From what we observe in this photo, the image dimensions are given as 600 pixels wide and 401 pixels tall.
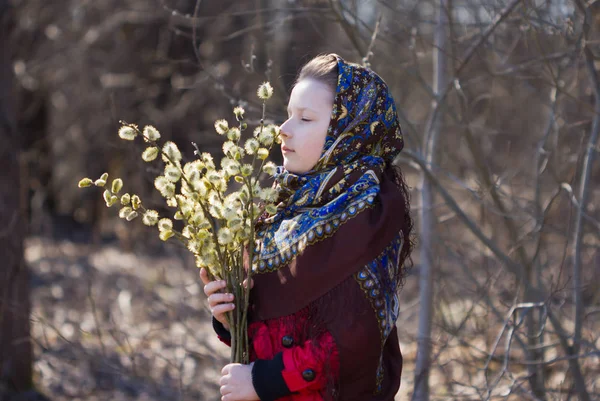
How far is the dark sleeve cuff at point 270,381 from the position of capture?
1824mm

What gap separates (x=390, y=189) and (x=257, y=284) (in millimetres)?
447

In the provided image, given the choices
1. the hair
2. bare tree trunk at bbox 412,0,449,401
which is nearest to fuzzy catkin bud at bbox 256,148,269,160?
the hair

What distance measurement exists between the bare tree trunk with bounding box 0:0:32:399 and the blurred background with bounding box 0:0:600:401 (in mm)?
12

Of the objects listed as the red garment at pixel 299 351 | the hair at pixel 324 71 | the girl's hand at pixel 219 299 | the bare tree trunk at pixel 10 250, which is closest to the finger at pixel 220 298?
the girl's hand at pixel 219 299

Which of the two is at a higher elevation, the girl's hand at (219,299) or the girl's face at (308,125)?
the girl's face at (308,125)

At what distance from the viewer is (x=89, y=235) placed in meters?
11.2

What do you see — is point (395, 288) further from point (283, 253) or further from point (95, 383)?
point (95, 383)

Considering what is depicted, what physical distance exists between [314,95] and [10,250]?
10.2 feet

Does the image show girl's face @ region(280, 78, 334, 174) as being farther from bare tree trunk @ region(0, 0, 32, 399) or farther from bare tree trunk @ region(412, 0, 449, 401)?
bare tree trunk @ region(0, 0, 32, 399)

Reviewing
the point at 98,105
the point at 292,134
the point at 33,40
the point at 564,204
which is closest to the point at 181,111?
the point at 98,105

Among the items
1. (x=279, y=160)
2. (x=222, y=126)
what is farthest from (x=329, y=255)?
(x=279, y=160)

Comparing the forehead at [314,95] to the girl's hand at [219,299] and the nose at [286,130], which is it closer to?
the nose at [286,130]

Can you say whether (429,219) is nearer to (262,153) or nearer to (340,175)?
(340,175)

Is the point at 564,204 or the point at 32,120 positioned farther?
the point at 32,120
